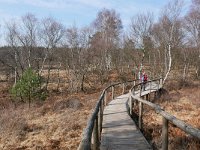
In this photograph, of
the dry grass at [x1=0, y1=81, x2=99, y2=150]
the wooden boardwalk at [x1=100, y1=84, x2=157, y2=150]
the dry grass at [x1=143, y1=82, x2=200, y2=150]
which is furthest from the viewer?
the dry grass at [x1=0, y1=81, x2=99, y2=150]

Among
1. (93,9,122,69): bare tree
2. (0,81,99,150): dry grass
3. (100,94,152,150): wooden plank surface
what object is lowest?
(0,81,99,150): dry grass

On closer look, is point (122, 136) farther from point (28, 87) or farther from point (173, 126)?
point (28, 87)

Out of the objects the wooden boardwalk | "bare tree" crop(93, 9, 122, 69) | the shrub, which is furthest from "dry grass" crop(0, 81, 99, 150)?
"bare tree" crop(93, 9, 122, 69)

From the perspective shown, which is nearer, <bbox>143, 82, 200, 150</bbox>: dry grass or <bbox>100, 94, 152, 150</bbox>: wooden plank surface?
<bbox>100, 94, 152, 150</bbox>: wooden plank surface

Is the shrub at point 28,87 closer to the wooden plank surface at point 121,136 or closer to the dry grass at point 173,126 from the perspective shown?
the dry grass at point 173,126

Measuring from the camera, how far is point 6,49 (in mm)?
55219

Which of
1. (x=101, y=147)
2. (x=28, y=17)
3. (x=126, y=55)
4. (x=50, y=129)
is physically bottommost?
(x=50, y=129)

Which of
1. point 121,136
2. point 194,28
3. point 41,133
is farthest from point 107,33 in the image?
point 121,136

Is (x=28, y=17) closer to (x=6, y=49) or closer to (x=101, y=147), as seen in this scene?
(x=6, y=49)

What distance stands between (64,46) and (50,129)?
3498 centimetres

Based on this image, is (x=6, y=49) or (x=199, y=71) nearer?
(x=199, y=71)

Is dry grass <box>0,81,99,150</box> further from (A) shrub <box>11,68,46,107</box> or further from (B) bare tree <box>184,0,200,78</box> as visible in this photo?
(B) bare tree <box>184,0,200,78</box>

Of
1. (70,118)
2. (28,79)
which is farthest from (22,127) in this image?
(28,79)

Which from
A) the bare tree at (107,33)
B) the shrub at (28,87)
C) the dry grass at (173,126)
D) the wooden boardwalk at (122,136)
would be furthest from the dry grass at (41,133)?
the bare tree at (107,33)
